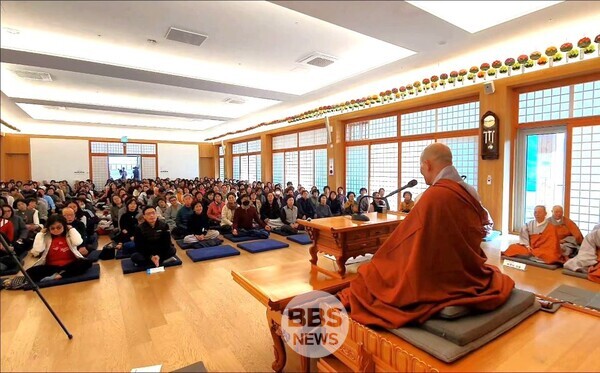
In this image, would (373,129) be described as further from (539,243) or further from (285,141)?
(539,243)

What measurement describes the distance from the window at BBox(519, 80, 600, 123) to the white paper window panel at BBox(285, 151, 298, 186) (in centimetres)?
761

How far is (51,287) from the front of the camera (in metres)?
3.94

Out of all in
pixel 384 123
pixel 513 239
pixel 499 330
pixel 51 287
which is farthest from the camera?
pixel 384 123

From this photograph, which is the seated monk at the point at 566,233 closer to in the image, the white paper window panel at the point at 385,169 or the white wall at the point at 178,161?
the white paper window panel at the point at 385,169

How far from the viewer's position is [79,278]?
4.24 meters

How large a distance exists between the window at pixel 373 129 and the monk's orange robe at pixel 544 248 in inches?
155

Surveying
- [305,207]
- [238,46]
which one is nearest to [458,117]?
[305,207]

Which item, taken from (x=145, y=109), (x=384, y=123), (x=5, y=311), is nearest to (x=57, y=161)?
(x=5, y=311)

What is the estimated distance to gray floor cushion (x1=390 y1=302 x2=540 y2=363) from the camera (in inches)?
68.3

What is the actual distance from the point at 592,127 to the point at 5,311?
23.3 feet

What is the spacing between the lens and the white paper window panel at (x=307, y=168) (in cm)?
1136

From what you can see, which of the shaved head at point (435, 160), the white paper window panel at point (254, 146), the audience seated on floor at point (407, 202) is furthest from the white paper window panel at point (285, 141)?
the shaved head at point (435, 160)

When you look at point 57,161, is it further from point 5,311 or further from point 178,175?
point 178,175

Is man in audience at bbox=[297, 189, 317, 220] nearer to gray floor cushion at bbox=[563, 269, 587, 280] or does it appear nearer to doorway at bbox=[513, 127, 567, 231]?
doorway at bbox=[513, 127, 567, 231]
